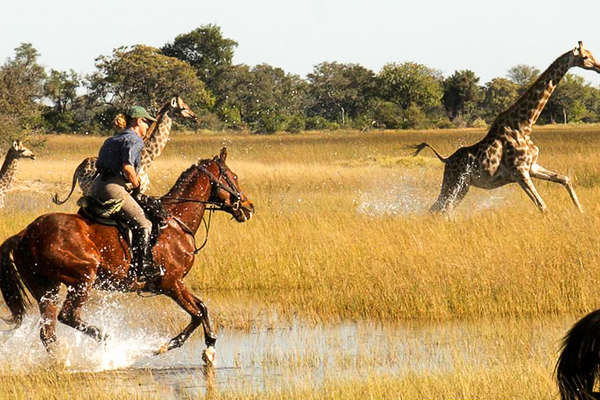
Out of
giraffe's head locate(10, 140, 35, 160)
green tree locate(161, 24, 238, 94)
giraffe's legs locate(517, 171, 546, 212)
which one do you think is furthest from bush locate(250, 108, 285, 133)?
giraffe's legs locate(517, 171, 546, 212)

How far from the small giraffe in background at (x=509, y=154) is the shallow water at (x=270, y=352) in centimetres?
705

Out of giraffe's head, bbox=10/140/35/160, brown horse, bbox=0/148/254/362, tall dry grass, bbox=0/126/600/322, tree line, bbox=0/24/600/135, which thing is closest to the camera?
brown horse, bbox=0/148/254/362

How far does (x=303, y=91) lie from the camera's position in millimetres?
104875

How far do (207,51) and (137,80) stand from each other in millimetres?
21914

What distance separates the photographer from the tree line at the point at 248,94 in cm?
6006

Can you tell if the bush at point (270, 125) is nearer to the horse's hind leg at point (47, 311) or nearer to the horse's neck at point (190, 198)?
the horse's neck at point (190, 198)

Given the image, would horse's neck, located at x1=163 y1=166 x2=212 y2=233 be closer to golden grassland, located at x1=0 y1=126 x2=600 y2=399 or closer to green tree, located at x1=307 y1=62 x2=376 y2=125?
golden grassland, located at x1=0 y1=126 x2=600 y2=399

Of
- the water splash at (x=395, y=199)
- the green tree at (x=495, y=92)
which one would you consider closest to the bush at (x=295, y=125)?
the green tree at (x=495, y=92)

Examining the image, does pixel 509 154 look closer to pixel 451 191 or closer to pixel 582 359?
pixel 451 191

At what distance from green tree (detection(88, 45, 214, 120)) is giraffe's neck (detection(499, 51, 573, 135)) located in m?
46.8

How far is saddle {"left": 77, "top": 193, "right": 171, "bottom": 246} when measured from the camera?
8781 millimetres

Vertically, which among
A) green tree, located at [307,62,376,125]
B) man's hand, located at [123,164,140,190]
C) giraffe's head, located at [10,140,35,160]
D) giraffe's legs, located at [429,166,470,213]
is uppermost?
man's hand, located at [123,164,140,190]

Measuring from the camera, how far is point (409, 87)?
3297 inches

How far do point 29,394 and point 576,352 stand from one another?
4.04 m
